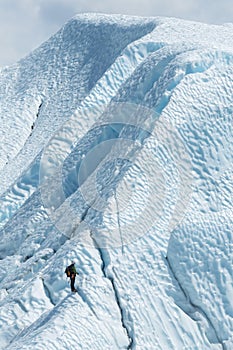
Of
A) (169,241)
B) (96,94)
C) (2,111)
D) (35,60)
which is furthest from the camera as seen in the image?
(35,60)

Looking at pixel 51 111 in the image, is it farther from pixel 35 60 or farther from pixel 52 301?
pixel 52 301

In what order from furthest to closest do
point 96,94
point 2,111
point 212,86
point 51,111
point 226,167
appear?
point 2,111 < point 51,111 < point 96,94 < point 212,86 < point 226,167

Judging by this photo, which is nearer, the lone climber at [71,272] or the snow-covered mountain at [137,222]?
the lone climber at [71,272]

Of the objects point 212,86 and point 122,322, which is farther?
point 212,86

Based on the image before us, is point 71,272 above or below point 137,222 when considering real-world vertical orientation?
below

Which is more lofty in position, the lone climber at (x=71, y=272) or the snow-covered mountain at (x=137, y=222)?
the snow-covered mountain at (x=137, y=222)

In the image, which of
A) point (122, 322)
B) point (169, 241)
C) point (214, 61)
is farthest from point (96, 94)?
point (122, 322)

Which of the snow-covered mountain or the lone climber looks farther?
the snow-covered mountain

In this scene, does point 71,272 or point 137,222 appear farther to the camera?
point 137,222
